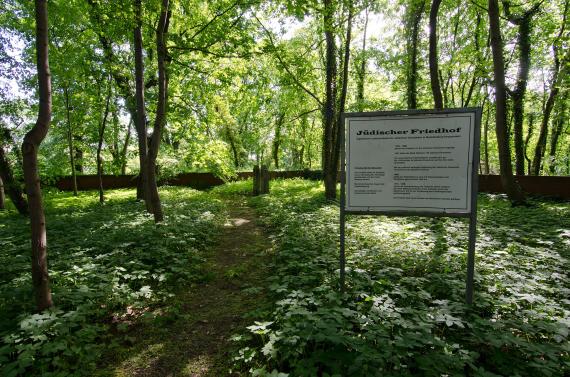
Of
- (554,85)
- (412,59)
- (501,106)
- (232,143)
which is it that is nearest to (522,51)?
(554,85)

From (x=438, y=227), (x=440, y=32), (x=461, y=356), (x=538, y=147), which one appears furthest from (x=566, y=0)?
(x=461, y=356)

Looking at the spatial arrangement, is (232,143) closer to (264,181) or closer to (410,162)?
(264,181)

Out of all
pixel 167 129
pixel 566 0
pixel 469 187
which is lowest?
pixel 469 187

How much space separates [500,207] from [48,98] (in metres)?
12.3

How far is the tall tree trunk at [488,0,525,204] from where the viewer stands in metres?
9.42

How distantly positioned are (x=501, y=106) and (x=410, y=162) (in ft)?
27.5

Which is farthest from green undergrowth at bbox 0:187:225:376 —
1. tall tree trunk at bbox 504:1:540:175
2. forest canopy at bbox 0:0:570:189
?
tall tree trunk at bbox 504:1:540:175

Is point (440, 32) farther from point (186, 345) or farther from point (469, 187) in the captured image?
point (186, 345)

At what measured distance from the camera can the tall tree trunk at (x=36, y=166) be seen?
11.4ft

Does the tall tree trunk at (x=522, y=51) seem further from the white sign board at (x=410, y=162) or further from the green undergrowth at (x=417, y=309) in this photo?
the white sign board at (x=410, y=162)

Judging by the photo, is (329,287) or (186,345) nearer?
(186,345)

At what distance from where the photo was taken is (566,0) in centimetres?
1549

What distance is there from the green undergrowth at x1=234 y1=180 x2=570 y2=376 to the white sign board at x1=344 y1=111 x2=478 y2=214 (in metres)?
1.15

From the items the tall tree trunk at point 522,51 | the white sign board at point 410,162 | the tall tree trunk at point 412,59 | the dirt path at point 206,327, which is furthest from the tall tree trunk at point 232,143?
the white sign board at point 410,162
